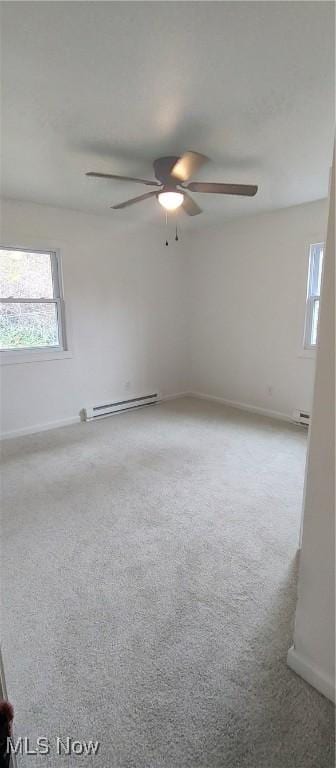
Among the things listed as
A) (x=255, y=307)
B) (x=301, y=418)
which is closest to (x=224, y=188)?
(x=255, y=307)

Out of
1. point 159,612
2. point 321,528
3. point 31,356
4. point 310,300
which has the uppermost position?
point 310,300

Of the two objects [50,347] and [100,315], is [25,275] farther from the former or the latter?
[100,315]

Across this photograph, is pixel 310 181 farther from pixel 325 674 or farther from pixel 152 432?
pixel 325 674

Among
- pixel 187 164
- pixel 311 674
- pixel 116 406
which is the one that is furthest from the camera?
pixel 116 406

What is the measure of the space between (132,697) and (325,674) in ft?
2.19

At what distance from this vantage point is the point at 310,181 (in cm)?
289

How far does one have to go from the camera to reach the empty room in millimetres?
1124

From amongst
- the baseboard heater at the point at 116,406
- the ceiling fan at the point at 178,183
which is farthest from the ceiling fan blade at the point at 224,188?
the baseboard heater at the point at 116,406

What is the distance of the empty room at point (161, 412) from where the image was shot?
112cm

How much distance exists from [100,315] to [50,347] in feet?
2.33

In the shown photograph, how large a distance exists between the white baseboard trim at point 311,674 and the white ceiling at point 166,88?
2371 mm

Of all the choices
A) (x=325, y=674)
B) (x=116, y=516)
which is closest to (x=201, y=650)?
(x=325, y=674)

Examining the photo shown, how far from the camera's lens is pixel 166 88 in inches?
67.0

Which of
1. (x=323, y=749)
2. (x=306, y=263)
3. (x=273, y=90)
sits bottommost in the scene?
(x=323, y=749)
